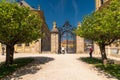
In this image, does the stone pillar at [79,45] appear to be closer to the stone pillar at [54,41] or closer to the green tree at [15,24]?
the stone pillar at [54,41]

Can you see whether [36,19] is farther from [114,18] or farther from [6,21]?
[114,18]

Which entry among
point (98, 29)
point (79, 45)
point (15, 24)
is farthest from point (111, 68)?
point (79, 45)

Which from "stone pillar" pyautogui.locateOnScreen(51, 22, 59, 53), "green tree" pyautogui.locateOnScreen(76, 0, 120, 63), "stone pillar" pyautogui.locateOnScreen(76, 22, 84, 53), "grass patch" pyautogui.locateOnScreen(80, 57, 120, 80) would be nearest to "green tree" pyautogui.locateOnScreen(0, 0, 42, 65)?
"green tree" pyautogui.locateOnScreen(76, 0, 120, 63)

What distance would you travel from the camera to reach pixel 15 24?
1673cm

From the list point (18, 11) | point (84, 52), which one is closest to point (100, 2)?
point (84, 52)

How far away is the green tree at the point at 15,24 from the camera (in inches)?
643

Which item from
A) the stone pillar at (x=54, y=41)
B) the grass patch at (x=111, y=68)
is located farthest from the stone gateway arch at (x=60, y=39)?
the grass patch at (x=111, y=68)

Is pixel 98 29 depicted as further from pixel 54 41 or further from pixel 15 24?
pixel 54 41

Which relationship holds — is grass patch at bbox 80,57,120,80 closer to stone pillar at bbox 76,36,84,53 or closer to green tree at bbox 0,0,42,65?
green tree at bbox 0,0,42,65

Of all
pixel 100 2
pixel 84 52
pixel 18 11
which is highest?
pixel 100 2

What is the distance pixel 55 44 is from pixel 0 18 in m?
22.7

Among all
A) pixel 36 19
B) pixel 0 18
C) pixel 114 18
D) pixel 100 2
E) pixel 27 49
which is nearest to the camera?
pixel 114 18

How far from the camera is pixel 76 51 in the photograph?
1532 inches

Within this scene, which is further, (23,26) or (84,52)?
(84,52)
